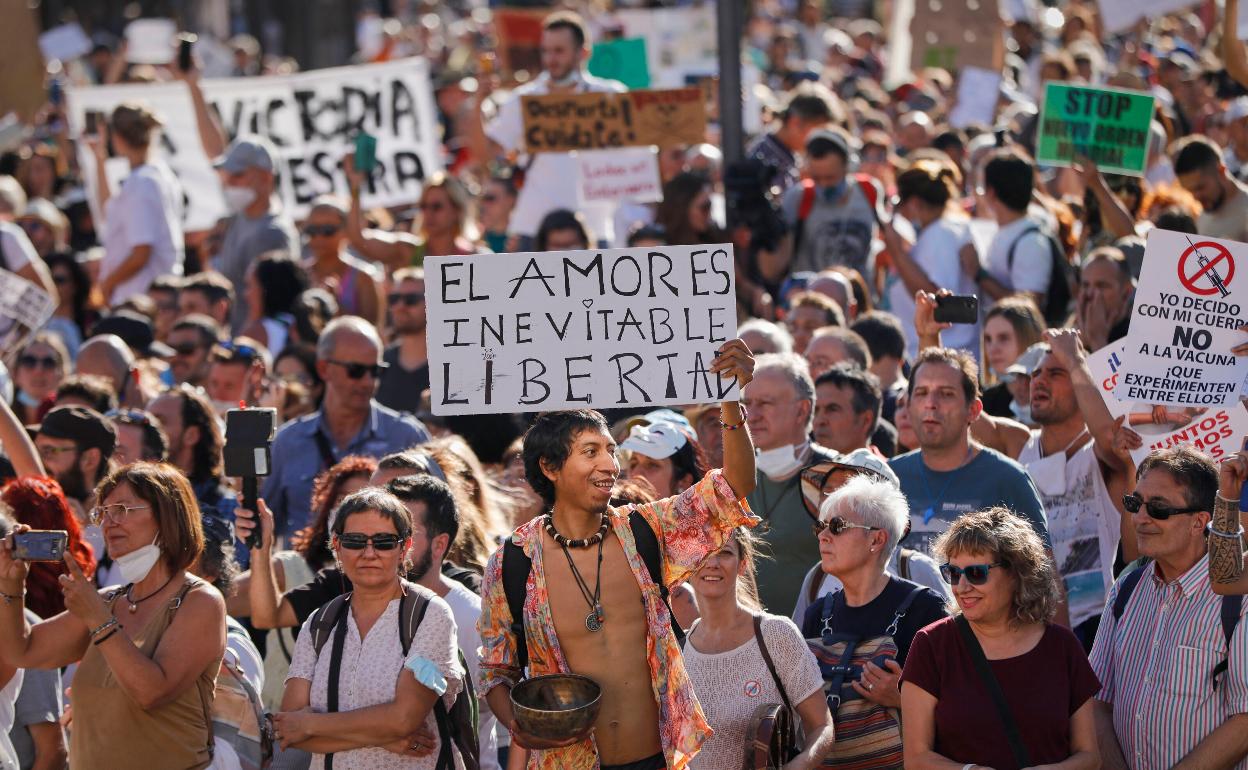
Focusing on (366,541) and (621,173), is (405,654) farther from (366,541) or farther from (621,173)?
(621,173)

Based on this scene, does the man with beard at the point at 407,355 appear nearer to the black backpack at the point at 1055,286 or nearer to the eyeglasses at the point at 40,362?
the eyeglasses at the point at 40,362

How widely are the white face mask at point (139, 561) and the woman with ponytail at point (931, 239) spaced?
494 centimetres

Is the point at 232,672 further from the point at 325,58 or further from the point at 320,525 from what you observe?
the point at 325,58

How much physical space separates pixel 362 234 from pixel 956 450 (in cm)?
595

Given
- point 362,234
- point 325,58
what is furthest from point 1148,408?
point 325,58

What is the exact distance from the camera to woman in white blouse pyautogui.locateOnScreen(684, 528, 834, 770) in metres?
5.17

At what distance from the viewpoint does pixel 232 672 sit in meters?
5.57

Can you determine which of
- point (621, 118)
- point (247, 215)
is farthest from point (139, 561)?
point (247, 215)

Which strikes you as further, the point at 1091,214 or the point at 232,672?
the point at 1091,214

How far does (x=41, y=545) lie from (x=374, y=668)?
3.28ft

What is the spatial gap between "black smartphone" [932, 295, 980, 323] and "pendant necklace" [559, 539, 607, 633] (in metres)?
2.48

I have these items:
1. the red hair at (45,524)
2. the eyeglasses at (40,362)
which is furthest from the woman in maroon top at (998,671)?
the eyeglasses at (40,362)

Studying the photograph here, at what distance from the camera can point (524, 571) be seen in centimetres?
502

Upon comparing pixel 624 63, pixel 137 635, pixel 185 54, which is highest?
pixel 185 54
